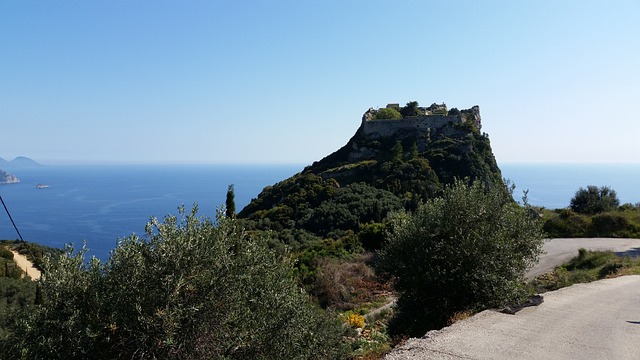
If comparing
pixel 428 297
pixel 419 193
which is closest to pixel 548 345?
pixel 428 297

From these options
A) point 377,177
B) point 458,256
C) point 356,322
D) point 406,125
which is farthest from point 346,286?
point 406,125

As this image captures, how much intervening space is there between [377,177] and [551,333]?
4781 centimetres

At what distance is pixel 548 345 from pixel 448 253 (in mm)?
4148

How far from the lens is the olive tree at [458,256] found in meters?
13.1

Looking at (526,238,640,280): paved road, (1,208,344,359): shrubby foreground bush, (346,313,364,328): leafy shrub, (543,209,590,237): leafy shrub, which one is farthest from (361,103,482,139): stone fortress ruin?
(1,208,344,359): shrubby foreground bush

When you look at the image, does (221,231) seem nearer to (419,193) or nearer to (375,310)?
(375,310)

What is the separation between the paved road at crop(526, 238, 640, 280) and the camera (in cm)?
2338

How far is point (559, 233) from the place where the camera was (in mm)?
33344

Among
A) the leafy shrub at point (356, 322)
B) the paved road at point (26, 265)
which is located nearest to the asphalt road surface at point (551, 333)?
the leafy shrub at point (356, 322)

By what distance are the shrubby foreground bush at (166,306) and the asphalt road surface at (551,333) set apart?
3222 millimetres

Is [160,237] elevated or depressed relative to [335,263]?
elevated

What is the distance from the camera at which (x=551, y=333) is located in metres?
10.9

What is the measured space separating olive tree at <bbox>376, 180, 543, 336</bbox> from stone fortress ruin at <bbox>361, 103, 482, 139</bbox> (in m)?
56.6

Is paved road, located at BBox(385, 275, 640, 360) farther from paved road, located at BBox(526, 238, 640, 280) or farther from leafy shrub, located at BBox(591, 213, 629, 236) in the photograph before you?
leafy shrub, located at BBox(591, 213, 629, 236)
